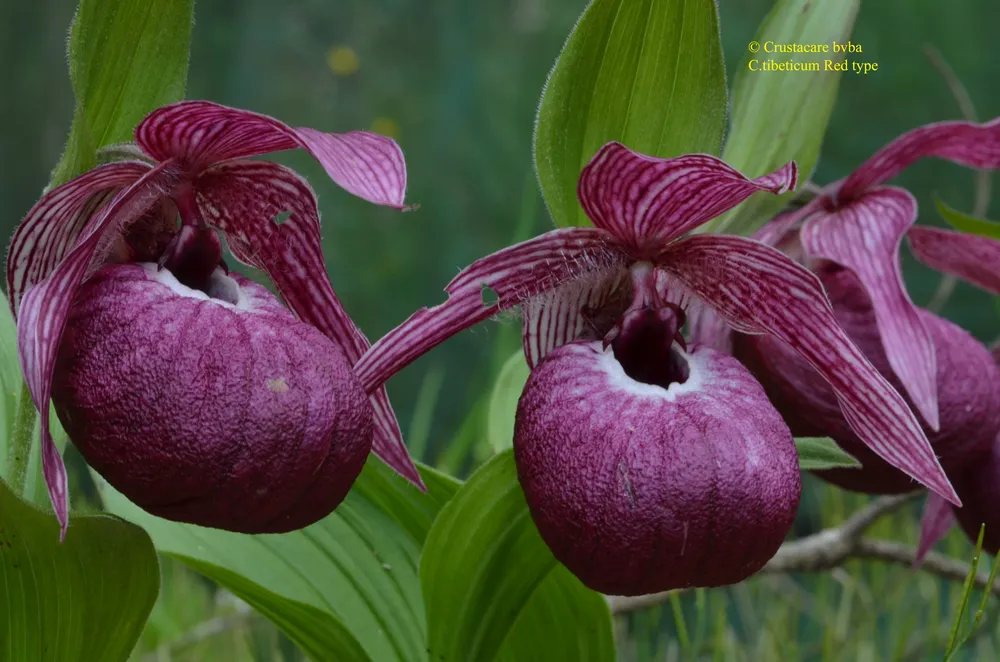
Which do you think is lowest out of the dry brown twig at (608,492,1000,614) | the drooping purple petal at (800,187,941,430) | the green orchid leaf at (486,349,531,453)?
the dry brown twig at (608,492,1000,614)

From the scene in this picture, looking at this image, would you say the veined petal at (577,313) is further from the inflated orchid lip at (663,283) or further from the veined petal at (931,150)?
the veined petal at (931,150)

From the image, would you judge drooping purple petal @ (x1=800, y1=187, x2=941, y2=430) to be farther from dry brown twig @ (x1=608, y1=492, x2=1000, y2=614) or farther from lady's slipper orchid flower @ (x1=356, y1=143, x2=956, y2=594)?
dry brown twig @ (x1=608, y1=492, x2=1000, y2=614)

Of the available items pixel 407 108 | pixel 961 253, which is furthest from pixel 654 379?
pixel 407 108

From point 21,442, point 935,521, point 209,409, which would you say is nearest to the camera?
point 209,409

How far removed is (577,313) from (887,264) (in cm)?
28

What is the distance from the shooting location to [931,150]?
884 millimetres

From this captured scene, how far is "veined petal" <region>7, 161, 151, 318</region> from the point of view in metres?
0.62

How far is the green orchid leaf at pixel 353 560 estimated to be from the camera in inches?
28.9

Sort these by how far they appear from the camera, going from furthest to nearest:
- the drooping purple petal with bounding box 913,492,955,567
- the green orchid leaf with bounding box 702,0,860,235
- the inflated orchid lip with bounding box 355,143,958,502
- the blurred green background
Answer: the blurred green background → the drooping purple petal with bounding box 913,492,955,567 → the green orchid leaf with bounding box 702,0,860,235 → the inflated orchid lip with bounding box 355,143,958,502

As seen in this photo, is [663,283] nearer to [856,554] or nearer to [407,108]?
[856,554]

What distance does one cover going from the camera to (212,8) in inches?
106

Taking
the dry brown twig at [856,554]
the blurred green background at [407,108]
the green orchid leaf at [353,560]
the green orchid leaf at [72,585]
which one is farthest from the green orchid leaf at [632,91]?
the blurred green background at [407,108]

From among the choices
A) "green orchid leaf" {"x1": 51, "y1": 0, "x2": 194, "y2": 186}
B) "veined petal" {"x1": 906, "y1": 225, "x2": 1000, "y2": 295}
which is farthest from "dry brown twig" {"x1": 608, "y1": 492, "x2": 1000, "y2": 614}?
"green orchid leaf" {"x1": 51, "y1": 0, "x2": 194, "y2": 186}

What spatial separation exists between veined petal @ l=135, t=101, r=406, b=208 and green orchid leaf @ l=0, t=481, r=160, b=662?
0.25 meters
